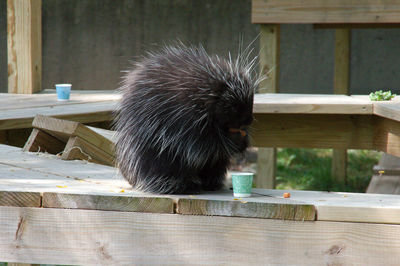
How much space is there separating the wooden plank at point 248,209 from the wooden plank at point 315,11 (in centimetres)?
353

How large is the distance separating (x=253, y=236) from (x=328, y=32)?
24.2 ft

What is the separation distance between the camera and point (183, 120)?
8.25 ft

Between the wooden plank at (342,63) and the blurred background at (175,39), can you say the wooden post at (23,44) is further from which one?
the blurred background at (175,39)

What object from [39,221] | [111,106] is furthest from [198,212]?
[111,106]

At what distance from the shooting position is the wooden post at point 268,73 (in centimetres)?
580

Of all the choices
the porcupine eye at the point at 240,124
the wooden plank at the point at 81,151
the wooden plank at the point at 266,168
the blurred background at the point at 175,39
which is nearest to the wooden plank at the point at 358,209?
the porcupine eye at the point at 240,124

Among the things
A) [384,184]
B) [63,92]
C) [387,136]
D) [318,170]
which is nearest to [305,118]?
[387,136]

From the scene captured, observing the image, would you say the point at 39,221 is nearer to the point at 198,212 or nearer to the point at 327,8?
the point at 198,212

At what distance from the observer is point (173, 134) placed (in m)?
2.50

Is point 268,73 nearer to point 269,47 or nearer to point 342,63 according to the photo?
point 269,47

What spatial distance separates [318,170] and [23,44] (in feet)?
13.7

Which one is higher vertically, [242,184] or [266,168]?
[242,184]

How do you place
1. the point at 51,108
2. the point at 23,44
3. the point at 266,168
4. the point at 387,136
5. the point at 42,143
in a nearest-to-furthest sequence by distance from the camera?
1. the point at 42,143
2. the point at 387,136
3. the point at 51,108
4. the point at 23,44
5. the point at 266,168

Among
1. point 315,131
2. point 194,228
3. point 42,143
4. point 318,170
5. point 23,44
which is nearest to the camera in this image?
point 194,228
